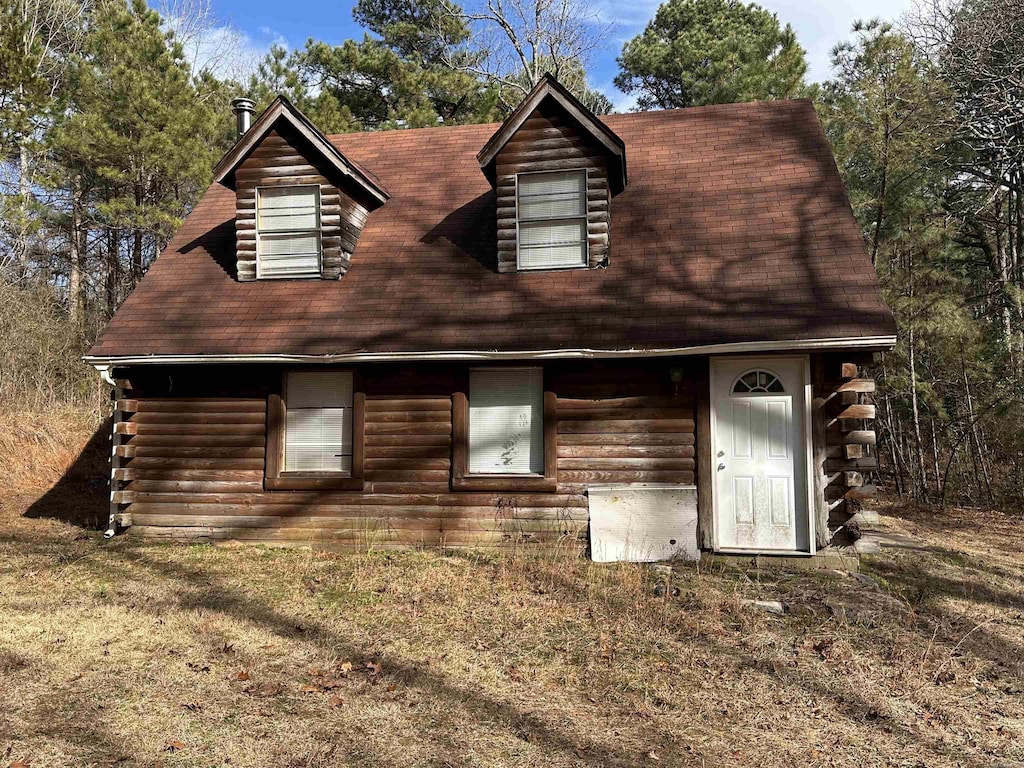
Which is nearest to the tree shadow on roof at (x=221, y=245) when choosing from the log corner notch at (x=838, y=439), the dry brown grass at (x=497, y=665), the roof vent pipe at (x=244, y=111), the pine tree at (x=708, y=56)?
the roof vent pipe at (x=244, y=111)

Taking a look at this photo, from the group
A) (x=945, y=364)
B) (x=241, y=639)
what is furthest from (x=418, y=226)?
(x=945, y=364)

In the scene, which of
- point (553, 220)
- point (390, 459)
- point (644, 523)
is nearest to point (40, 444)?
point (390, 459)

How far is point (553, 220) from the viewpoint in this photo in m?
10.1

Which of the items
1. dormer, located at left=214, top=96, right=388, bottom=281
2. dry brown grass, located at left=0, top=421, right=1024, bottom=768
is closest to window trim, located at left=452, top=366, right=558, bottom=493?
dry brown grass, located at left=0, top=421, right=1024, bottom=768

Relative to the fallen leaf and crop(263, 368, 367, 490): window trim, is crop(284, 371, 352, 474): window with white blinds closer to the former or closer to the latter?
crop(263, 368, 367, 490): window trim

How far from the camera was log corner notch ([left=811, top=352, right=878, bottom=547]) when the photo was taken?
8.15m

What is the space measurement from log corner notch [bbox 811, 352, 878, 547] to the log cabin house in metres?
0.03

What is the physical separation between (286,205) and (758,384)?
7.19 meters

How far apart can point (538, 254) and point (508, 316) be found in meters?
1.39

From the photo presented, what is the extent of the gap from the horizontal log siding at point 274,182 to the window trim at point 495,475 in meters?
3.00

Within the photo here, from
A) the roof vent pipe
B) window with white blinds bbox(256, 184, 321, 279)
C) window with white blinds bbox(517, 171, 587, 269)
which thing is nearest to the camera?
window with white blinds bbox(517, 171, 587, 269)

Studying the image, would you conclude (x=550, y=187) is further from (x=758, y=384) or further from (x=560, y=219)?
(x=758, y=384)

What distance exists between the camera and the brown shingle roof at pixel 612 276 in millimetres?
8594

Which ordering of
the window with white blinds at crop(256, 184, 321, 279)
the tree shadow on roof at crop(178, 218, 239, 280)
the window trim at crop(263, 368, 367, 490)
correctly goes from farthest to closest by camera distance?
the tree shadow on roof at crop(178, 218, 239, 280), the window with white blinds at crop(256, 184, 321, 279), the window trim at crop(263, 368, 367, 490)
